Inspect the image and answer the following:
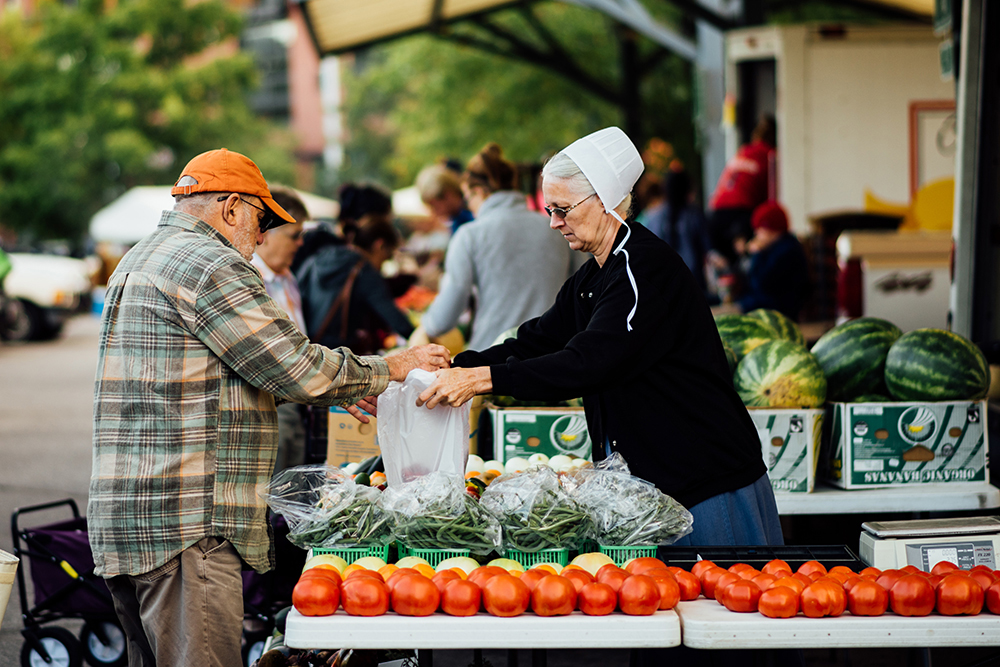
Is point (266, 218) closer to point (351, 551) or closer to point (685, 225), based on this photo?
point (351, 551)

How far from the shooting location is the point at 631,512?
308 cm

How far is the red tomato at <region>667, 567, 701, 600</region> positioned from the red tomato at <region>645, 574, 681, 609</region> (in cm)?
9

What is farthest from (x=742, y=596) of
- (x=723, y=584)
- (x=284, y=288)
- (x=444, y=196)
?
(x=444, y=196)

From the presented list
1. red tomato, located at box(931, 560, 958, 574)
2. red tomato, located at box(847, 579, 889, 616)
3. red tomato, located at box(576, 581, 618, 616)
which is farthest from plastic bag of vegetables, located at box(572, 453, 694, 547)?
red tomato, located at box(931, 560, 958, 574)

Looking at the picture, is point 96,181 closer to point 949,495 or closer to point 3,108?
point 3,108

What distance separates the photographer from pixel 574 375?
10.3 feet

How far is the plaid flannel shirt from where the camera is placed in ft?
9.80

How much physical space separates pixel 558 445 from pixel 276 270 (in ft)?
6.35

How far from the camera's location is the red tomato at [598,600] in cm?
264

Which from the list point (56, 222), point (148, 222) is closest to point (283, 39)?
point (56, 222)

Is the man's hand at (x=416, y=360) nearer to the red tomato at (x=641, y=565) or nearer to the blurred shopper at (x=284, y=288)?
the red tomato at (x=641, y=565)

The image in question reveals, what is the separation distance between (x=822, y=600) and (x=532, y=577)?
0.72m

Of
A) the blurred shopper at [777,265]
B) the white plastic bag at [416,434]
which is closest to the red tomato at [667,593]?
the white plastic bag at [416,434]

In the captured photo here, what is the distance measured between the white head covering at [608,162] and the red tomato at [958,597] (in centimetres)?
122
